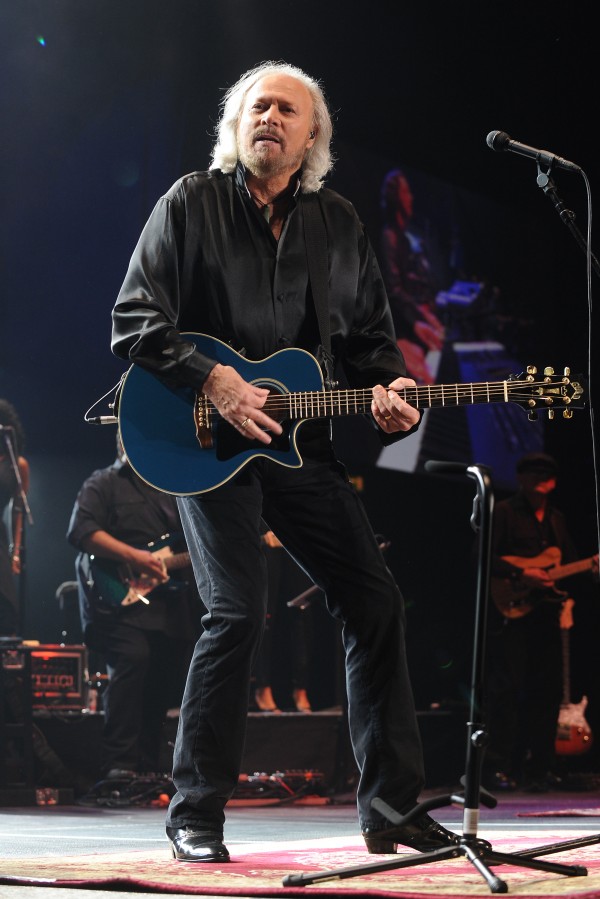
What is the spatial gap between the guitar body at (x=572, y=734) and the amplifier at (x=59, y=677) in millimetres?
3272

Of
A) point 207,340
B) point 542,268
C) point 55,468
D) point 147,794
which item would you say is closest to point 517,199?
point 542,268

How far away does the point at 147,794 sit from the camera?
665 cm

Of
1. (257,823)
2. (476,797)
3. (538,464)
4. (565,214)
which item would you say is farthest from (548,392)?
(538,464)

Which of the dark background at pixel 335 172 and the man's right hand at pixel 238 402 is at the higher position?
the dark background at pixel 335 172

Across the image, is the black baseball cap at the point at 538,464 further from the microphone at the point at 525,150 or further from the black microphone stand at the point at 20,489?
the microphone at the point at 525,150

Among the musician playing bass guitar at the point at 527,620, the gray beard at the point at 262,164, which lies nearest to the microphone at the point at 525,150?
the gray beard at the point at 262,164

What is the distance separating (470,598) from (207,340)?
6.21 meters

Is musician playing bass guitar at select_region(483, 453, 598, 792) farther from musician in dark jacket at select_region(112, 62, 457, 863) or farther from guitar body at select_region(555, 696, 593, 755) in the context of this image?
musician in dark jacket at select_region(112, 62, 457, 863)

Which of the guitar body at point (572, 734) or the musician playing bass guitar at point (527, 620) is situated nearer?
the musician playing bass guitar at point (527, 620)

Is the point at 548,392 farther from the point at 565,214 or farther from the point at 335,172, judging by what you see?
the point at 335,172

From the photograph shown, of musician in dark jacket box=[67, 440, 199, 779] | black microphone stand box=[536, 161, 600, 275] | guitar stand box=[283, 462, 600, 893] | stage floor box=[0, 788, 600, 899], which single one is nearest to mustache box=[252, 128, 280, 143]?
black microphone stand box=[536, 161, 600, 275]

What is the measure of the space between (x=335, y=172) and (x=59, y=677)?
412 cm

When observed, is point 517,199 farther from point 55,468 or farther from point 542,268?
point 55,468

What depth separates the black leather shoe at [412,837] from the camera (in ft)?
9.44
